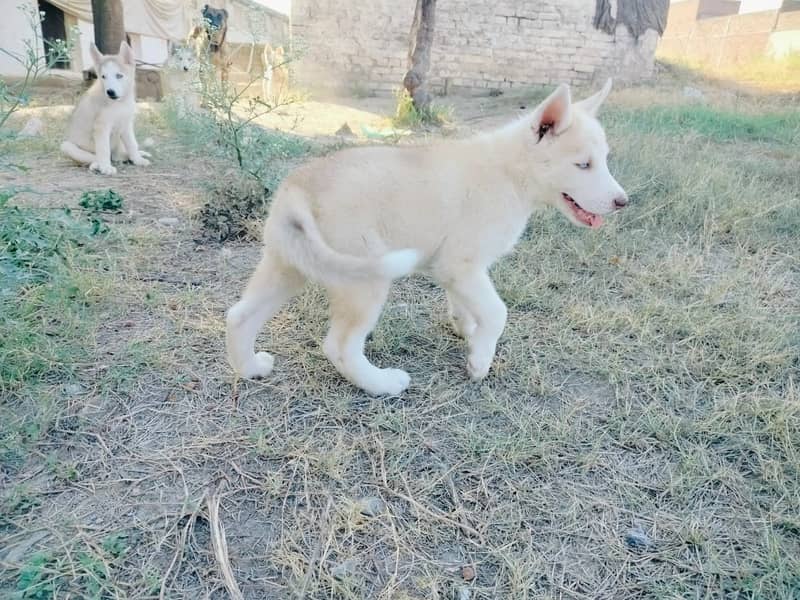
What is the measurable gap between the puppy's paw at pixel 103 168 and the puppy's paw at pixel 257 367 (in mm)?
3693

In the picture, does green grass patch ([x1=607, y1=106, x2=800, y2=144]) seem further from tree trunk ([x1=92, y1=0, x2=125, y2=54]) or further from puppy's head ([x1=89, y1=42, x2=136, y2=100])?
tree trunk ([x1=92, y1=0, x2=125, y2=54])

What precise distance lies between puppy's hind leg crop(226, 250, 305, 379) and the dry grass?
131 mm

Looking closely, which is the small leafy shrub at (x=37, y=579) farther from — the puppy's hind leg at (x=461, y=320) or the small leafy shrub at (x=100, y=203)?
the small leafy shrub at (x=100, y=203)

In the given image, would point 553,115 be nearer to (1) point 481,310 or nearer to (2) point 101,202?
(1) point 481,310

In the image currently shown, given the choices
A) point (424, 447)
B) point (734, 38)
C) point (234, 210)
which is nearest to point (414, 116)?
point (234, 210)

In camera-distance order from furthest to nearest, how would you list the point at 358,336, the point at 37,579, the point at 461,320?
the point at 461,320, the point at 358,336, the point at 37,579

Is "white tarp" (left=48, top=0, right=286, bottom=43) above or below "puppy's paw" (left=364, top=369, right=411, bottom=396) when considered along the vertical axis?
above

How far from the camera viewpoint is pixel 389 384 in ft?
7.40

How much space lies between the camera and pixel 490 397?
2271 mm

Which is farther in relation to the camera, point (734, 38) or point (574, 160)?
point (734, 38)

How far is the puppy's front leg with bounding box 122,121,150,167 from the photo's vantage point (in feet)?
17.7

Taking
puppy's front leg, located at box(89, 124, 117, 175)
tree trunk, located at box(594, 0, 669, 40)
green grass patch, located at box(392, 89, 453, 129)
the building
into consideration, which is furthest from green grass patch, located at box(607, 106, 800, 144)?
the building

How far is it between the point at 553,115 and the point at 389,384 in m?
1.31

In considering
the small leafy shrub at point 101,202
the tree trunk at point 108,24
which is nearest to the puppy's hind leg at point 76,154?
the small leafy shrub at point 101,202
